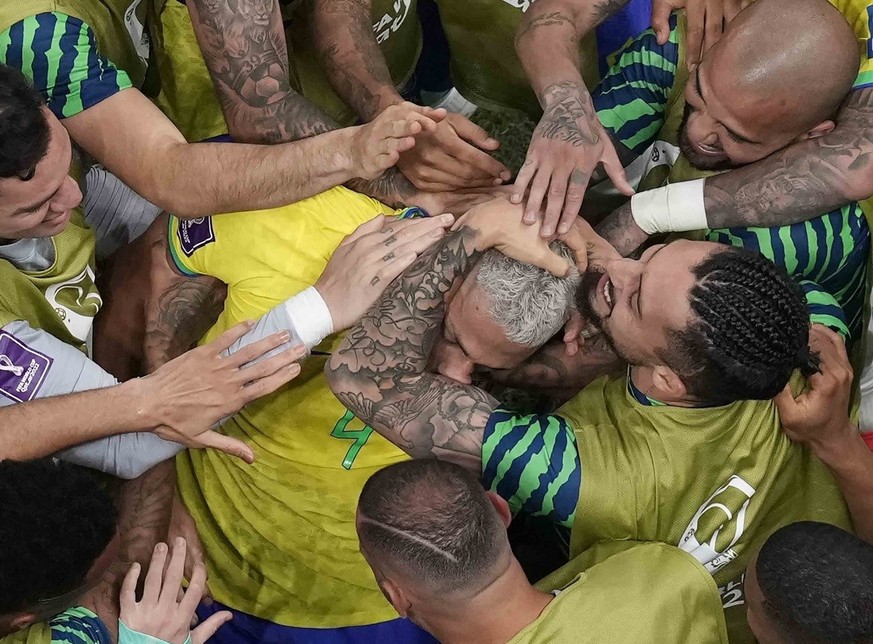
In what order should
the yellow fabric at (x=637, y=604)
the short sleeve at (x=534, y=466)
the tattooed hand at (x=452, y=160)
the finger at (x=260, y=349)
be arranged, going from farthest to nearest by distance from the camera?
the tattooed hand at (x=452, y=160) < the finger at (x=260, y=349) < the short sleeve at (x=534, y=466) < the yellow fabric at (x=637, y=604)

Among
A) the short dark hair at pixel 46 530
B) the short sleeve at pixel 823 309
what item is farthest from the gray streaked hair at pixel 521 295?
the short dark hair at pixel 46 530

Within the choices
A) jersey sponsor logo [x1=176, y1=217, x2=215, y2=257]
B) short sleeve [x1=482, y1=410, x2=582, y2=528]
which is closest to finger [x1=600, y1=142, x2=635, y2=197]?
short sleeve [x1=482, y1=410, x2=582, y2=528]

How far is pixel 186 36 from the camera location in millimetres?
2668

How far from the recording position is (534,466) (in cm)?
189

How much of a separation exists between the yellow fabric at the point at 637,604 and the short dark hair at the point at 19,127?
53.9 inches

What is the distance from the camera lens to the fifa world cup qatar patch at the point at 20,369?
1.96 m

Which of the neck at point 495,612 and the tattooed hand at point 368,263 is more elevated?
the tattooed hand at point 368,263

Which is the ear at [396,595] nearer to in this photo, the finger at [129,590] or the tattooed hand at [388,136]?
the finger at [129,590]

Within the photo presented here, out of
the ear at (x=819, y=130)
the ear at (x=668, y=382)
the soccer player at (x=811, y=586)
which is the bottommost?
the soccer player at (x=811, y=586)

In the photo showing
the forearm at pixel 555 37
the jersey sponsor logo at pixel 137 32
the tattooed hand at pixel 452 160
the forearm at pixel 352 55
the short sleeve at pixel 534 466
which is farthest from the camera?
the forearm at pixel 352 55

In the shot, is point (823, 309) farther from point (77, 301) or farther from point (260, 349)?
point (77, 301)

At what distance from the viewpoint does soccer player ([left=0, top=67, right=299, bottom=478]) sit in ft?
6.28

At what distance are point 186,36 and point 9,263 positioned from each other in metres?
0.93

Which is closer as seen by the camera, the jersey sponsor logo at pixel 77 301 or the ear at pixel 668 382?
the ear at pixel 668 382
